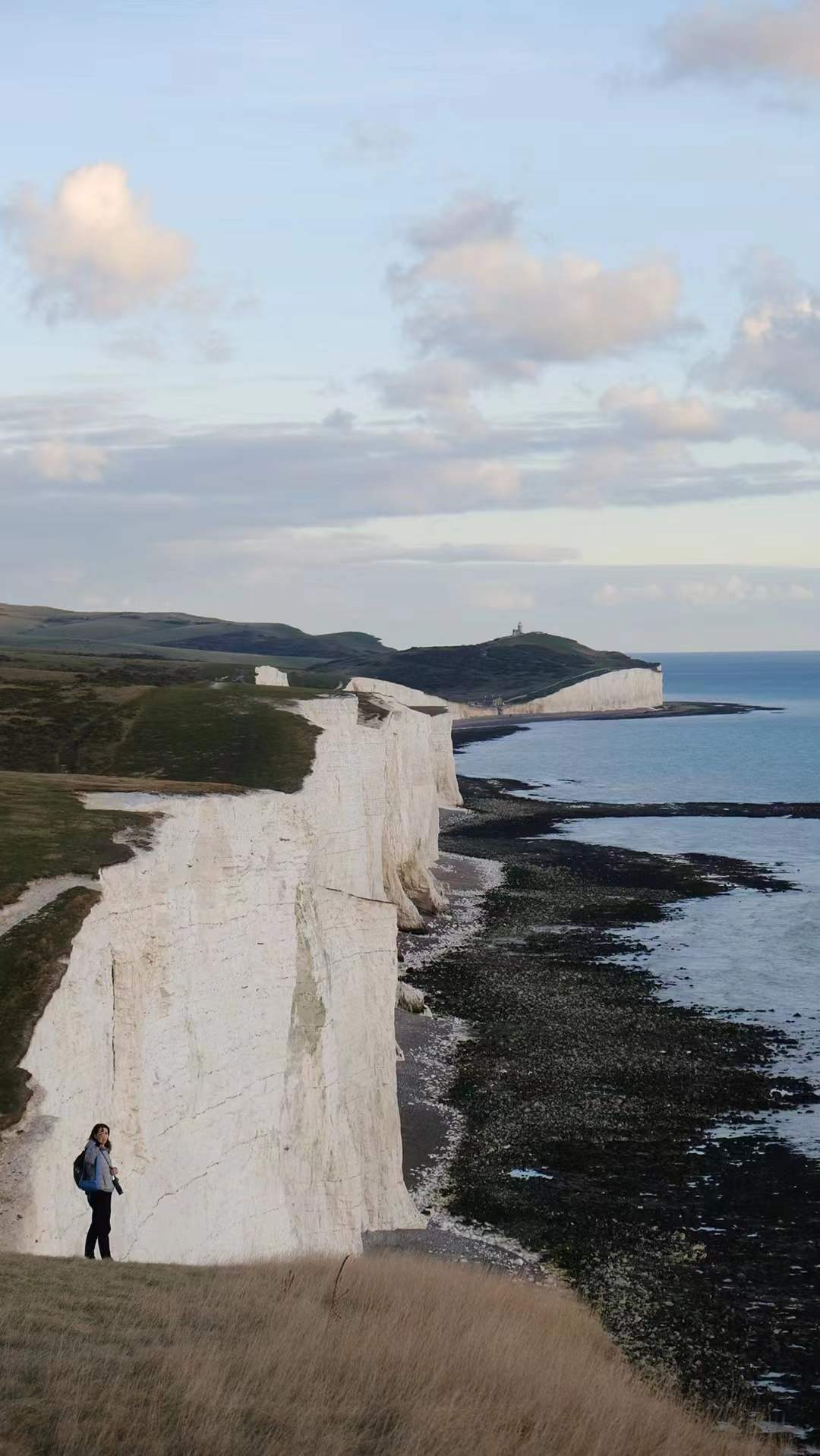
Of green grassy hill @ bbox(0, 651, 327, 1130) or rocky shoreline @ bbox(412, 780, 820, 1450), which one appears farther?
rocky shoreline @ bbox(412, 780, 820, 1450)

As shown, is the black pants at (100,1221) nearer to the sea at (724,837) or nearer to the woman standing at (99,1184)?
the woman standing at (99,1184)

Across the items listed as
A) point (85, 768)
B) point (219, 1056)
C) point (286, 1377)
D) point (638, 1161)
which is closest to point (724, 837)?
point (85, 768)

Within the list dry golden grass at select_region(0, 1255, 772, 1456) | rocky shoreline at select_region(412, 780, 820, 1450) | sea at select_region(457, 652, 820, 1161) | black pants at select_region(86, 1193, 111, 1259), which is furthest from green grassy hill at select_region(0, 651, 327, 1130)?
sea at select_region(457, 652, 820, 1161)

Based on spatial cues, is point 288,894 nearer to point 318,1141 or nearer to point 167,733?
point 318,1141

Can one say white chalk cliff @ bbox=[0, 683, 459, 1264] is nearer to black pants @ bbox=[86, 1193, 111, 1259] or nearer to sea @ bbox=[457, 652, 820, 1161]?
black pants @ bbox=[86, 1193, 111, 1259]

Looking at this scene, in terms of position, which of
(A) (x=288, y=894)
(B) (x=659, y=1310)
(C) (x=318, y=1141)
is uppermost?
(A) (x=288, y=894)

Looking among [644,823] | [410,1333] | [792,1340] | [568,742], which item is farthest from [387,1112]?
[568,742]

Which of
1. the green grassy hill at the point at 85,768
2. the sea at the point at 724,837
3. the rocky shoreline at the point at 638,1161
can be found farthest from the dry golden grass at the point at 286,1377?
the sea at the point at 724,837
